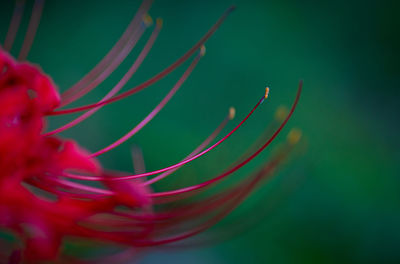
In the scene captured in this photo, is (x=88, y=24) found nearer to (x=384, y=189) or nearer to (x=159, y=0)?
(x=159, y=0)

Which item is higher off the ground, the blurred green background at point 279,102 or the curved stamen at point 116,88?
the blurred green background at point 279,102

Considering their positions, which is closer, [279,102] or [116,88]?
[116,88]

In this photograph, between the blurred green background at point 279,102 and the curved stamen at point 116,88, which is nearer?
the curved stamen at point 116,88

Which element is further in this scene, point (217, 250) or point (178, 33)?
point (178, 33)

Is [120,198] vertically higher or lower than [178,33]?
lower

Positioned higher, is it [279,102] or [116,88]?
[279,102]

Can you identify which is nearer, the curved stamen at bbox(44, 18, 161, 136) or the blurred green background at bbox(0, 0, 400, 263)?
the curved stamen at bbox(44, 18, 161, 136)

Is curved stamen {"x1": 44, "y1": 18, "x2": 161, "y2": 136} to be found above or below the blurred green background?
below

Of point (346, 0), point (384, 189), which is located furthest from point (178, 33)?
point (384, 189)
